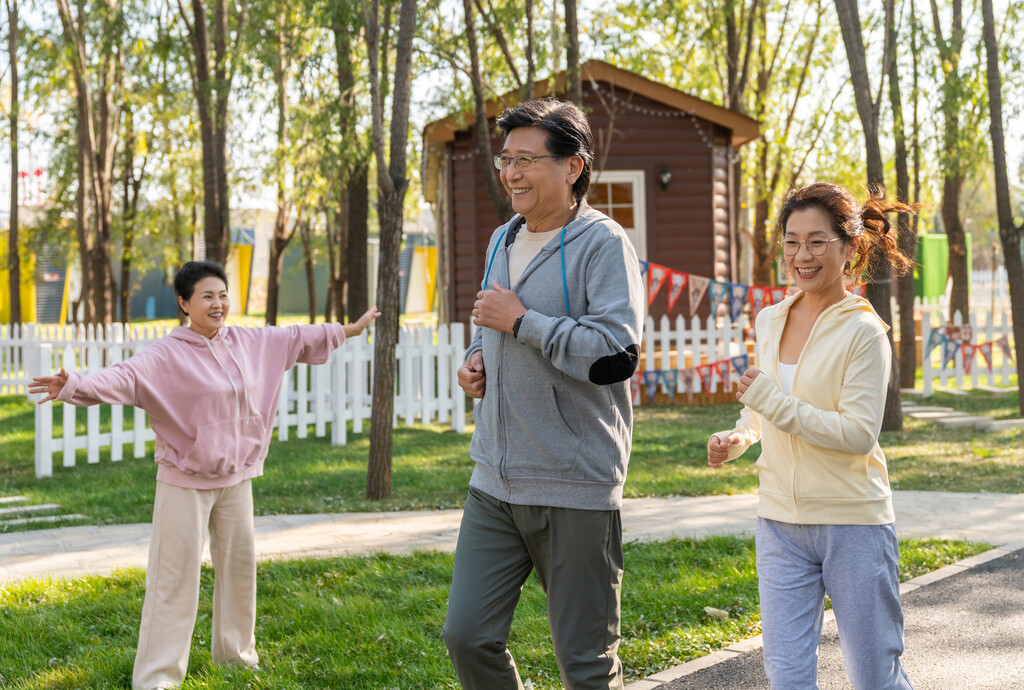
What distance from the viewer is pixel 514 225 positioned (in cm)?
329

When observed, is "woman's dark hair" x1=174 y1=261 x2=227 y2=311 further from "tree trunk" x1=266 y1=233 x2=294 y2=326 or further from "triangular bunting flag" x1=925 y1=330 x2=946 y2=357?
"tree trunk" x1=266 y1=233 x2=294 y2=326

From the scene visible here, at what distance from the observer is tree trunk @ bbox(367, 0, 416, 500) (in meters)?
8.09

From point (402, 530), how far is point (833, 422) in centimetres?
466

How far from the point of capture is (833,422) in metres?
2.98

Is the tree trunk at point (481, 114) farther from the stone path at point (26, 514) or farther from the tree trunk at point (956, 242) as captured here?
the tree trunk at point (956, 242)

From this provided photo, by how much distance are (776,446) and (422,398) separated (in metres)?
9.66

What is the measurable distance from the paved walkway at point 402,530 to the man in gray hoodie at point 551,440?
3.60 metres

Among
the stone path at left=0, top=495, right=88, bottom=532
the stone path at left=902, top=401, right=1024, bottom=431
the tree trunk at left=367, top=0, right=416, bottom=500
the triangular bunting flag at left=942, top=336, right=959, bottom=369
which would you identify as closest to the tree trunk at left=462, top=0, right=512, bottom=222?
the tree trunk at left=367, top=0, right=416, bottom=500

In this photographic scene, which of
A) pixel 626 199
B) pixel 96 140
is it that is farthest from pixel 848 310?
pixel 96 140

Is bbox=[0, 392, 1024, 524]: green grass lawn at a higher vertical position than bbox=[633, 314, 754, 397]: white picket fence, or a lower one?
lower

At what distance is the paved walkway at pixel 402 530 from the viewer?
21.4 feet

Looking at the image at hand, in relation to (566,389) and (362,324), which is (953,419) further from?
(566,389)

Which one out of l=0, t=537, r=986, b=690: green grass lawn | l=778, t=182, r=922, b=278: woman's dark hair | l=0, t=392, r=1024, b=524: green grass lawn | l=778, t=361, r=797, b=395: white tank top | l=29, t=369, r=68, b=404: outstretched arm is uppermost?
l=778, t=182, r=922, b=278: woman's dark hair

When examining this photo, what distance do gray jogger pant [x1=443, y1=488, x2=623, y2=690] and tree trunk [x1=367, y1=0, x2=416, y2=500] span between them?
508 centimetres
